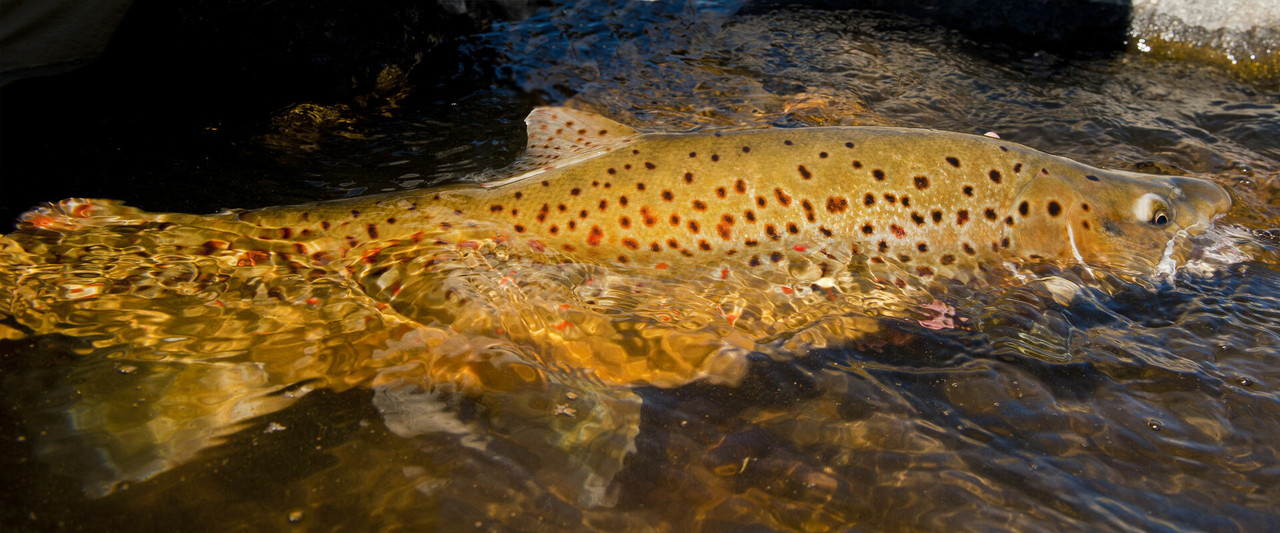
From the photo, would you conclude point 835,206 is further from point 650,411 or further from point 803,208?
point 650,411

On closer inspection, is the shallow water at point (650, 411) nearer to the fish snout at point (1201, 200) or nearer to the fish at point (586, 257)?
the fish at point (586, 257)

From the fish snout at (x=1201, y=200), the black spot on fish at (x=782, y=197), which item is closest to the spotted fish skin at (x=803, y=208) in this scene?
the black spot on fish at (x=782, y=197)

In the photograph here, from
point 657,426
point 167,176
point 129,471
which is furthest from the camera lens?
point 167,176

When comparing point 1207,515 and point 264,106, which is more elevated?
point 264,106

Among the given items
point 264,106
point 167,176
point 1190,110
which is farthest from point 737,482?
point 1190,110

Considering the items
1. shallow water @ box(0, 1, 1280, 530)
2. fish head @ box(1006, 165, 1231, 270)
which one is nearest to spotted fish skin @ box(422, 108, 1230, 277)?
fish head @ box(1006, 165, 1231, 270)

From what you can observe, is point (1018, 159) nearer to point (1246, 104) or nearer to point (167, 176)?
point (1246, 104)
